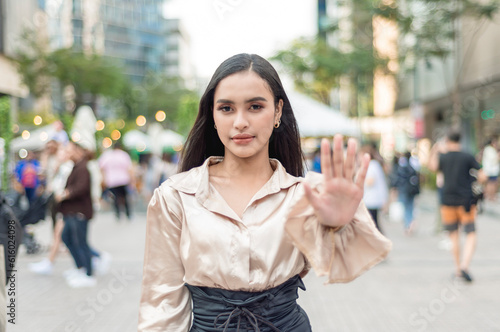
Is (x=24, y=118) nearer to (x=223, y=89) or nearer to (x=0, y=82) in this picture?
(x=0, y=82)

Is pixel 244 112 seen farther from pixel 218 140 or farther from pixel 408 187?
pixel 408 187

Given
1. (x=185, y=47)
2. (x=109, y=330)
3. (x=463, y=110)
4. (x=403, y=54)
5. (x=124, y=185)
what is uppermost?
(x=185, y=47)

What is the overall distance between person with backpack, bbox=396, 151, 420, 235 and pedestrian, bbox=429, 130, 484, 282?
395cm

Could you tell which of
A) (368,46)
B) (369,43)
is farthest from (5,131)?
(369,43)

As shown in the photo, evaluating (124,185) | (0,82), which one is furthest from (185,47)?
(124,185)

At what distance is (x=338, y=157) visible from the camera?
1577 mm

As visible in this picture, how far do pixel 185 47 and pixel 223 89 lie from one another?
417 ft

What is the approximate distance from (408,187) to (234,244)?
33.8ft

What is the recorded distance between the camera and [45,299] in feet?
20.6

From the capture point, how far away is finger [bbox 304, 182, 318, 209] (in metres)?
1.63

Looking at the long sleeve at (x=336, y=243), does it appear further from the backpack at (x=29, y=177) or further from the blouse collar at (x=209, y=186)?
the backpack at (x=29, y=177)

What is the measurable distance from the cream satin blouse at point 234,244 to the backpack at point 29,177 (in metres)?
13.9

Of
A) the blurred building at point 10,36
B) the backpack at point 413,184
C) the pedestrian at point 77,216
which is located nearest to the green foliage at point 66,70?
the blurred building at point 10,36

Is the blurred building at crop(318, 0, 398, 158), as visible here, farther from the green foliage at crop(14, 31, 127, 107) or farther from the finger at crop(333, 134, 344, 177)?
the finger at crop(333, 134, 344, 177)
